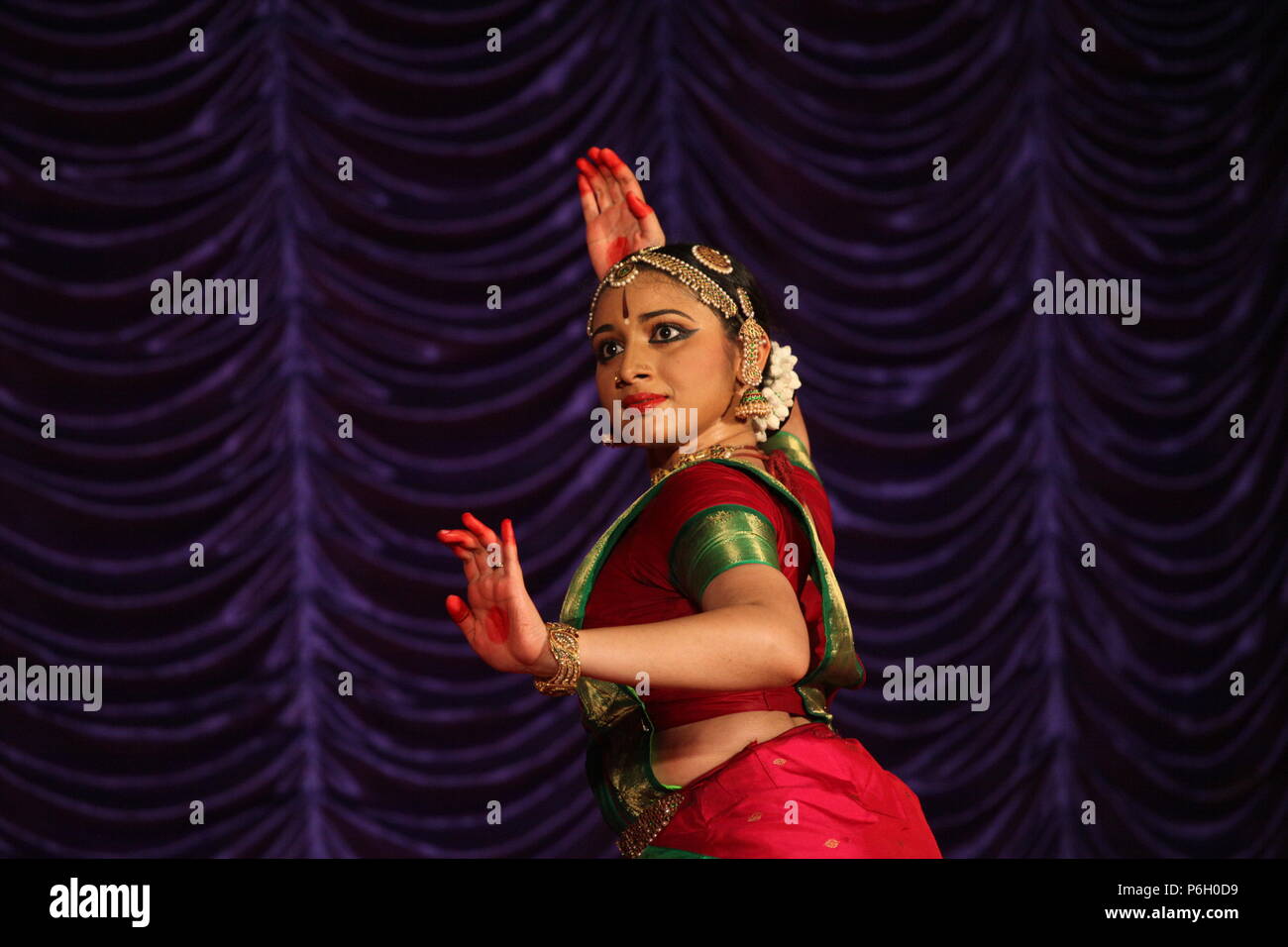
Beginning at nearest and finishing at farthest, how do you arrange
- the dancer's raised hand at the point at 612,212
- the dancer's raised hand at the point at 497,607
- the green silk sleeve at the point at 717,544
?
the dancer's raised hand at the point at 497,607
the green silk sleeve at the point at 717,544
the dancer's raised hand at the point at 612,212

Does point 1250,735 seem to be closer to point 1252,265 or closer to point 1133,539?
point 1133,539

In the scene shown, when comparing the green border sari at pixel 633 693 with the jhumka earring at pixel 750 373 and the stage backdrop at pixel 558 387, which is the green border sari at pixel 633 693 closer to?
the jhumka earring at pixel 750 373

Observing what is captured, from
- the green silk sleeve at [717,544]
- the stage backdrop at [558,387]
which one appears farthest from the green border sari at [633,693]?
the stage backdrop at [558,387]

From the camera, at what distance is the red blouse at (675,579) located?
1980 millimetres

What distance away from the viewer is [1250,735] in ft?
16.5

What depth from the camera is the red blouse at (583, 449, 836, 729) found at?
6.50 ft

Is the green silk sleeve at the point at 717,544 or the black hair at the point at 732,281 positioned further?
the black hair at the point at 732,281

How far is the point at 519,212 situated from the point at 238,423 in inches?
46.9

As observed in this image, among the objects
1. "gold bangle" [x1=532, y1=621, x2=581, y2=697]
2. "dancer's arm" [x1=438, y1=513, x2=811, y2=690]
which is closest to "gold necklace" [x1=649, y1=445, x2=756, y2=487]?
"dancer's arm" [x1=438, y1=513, x2=811, y2=690]

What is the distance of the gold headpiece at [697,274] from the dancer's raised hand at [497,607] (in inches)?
28.8

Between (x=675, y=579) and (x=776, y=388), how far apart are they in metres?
0.50

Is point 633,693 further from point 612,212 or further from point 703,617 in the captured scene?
point 612,212

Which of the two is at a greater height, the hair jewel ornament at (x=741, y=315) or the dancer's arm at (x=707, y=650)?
the hair jewel ornament at (x=741, y=315)
